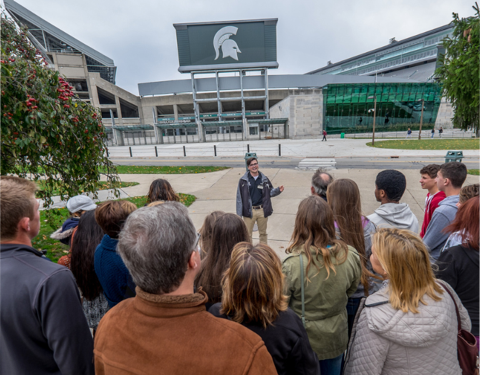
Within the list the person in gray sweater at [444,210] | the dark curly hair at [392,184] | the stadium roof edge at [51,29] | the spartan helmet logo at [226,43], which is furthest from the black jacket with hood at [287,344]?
the stadium roof edge at [51,29]

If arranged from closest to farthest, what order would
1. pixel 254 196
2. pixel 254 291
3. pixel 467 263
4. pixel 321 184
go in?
pixel 254 291, pixel 467 263, pixel 321 184, pixel 254 196

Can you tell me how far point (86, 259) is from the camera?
246 centimetres

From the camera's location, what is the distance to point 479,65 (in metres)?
5.21

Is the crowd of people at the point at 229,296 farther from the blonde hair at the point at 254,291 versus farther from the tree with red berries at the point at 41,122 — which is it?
the tree with red berries at the point at 41,122

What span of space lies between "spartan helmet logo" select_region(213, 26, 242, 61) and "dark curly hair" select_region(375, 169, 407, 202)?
53.6m

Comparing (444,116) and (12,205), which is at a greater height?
(444,116)

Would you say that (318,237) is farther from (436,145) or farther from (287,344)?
(436,145)

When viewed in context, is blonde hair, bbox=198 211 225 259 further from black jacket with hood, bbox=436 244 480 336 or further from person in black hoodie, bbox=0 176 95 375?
black jacket with hood, bbox=436 244 480 336

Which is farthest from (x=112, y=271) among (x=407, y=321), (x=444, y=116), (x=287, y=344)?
(x=444, y=116)

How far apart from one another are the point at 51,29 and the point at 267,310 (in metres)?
68.7

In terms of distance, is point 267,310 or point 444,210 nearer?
point 267,310

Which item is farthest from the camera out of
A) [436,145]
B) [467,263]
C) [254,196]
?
[436,145]

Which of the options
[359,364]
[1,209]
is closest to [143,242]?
[1,209]

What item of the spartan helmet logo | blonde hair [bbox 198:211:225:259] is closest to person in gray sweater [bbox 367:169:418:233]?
blonde hair [bbox 198:211:225:259]
